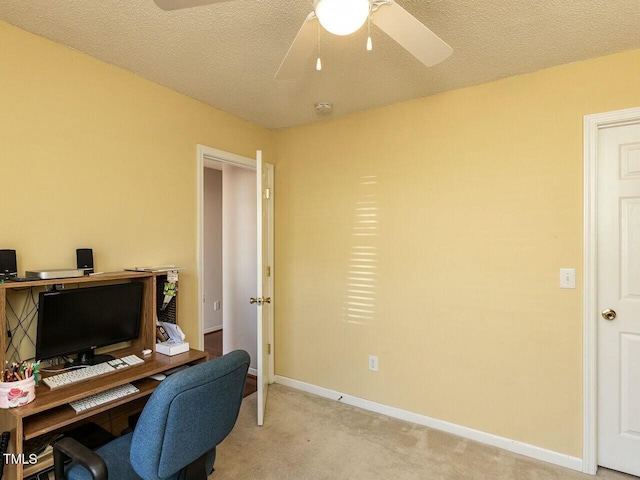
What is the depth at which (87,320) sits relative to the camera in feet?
6.47

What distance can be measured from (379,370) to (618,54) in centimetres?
256

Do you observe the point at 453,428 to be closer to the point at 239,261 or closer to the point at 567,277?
the point at 567,277

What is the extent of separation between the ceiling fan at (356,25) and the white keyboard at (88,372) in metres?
1.68

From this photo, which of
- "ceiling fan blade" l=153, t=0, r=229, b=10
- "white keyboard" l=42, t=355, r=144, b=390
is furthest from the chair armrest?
"ceiling fan blade" l=153, t=0, r=229, b=10

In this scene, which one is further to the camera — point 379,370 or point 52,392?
point 379,370

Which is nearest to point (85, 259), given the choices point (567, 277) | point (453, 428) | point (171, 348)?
point (171, 348)

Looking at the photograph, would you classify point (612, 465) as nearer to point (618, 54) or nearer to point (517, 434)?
point (517, 434)

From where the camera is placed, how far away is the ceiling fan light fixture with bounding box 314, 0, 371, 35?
3.48ft

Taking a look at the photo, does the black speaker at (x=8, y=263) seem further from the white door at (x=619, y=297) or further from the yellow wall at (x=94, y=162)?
the white door at (x=619, y=297)

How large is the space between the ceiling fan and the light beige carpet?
2208mm

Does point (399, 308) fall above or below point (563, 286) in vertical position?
below

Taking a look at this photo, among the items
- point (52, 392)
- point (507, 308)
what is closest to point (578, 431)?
point (507, 308)

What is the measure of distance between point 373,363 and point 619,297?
1.68 metres

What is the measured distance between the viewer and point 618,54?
2.04m
